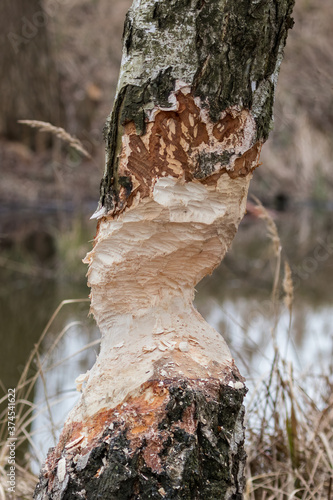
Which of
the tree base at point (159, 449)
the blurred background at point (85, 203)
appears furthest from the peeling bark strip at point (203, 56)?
the blurred background at point (85, 203)

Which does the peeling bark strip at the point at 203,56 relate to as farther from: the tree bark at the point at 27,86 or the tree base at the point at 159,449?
the tree bark at the point at 27,86

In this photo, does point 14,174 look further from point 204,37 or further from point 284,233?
point 204,37

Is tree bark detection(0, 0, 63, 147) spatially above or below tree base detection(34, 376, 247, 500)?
above

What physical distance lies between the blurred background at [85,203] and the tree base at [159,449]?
523mm

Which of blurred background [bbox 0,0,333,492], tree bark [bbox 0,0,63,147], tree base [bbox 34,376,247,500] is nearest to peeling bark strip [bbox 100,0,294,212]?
tree base [bbox 34,376,247,500]

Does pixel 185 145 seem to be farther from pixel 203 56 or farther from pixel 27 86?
pixel 27 86

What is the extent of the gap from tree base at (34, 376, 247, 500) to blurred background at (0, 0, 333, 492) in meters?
0.52

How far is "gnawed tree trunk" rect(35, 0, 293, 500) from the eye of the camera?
34.8 inches

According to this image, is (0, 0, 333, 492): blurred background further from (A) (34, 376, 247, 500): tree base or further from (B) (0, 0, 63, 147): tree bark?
(A) (34, 376, 247, 500): tree base

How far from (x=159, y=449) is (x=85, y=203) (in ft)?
23.1

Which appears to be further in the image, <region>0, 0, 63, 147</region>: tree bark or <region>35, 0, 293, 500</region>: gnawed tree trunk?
<region>0, 0, 63, 147</region>: tree bark

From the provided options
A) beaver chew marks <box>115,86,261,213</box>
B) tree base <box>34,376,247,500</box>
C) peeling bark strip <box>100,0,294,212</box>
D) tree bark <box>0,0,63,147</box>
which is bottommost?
tree base <box>34,376,247,500</box>

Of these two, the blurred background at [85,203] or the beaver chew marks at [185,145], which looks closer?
the beaver chew marks at [185,145]

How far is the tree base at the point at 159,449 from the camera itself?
873 millimetres
